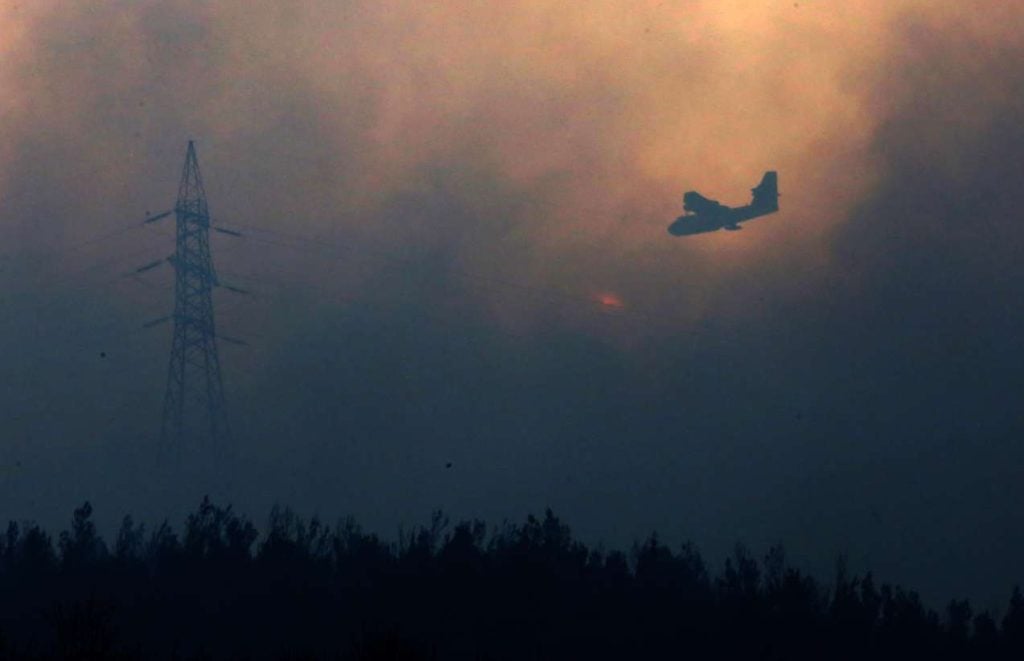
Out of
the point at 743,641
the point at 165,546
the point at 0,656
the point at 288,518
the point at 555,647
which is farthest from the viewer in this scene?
the point at 288,518

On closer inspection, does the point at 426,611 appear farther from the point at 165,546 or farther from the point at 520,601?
the point at 165,546

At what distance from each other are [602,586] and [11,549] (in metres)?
25.5

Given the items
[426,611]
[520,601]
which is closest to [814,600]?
[520,601]

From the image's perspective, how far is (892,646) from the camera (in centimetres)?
4931

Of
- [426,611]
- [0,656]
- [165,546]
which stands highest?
[165,546]

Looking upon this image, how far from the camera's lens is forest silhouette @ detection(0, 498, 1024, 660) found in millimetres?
43094

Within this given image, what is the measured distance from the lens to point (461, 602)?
46750 millimetres

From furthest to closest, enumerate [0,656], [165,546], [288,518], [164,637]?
[288,518] → [165,546] → [164,637] → [0,656]

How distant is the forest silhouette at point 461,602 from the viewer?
43094 mm

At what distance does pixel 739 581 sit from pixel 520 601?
13.3 metres

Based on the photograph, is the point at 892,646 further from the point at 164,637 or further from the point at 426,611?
the point at 164,637

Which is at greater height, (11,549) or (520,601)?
(11,549)

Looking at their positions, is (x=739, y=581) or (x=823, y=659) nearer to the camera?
(x=823, y=659)

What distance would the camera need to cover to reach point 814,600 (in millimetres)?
52719
